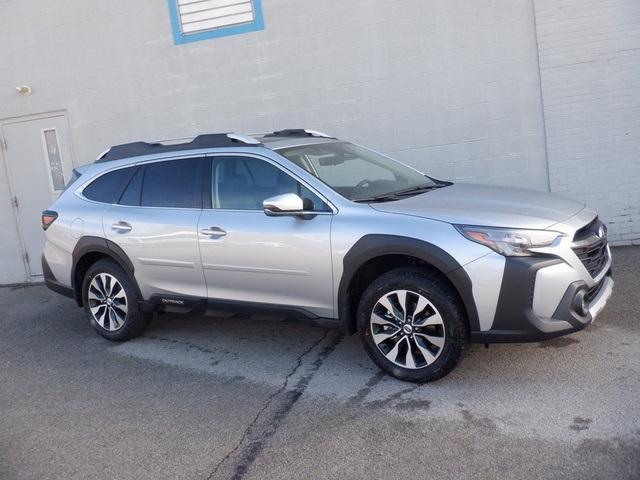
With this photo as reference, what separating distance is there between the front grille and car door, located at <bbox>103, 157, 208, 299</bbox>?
2.90 m

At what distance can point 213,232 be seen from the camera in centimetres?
550

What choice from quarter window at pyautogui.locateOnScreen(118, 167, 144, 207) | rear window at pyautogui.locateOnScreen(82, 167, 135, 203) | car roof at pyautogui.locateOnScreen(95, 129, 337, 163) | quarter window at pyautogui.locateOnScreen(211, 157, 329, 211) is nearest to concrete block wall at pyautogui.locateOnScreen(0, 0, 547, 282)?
car roof at pyautogui.locateOnScreen(95, 129, 337, 163)

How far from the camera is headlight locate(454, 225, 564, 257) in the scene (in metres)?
4.34

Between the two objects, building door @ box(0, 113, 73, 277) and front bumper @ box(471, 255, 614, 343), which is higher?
building door @ box(0, 113, 73, 277)

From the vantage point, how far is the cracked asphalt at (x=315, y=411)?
3.78 m

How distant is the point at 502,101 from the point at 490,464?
5581 mm

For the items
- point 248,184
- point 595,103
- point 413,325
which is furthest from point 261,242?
point 595,103

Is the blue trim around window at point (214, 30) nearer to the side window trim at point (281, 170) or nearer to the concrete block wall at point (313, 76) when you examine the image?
the concrete block wall at point (313, 76)

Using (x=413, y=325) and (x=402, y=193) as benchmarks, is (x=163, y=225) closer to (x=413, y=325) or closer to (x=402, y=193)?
(x=402, y=193)

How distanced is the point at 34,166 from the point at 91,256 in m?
4.08

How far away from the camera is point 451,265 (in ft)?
14.6

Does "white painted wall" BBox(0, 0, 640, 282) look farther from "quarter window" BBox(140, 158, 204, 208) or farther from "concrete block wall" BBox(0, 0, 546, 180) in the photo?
"quarter window" BBox(140, 158, 204, 208)

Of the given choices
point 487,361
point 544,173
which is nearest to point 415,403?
point 487,361

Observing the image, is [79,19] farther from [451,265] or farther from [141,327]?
[451,265]
